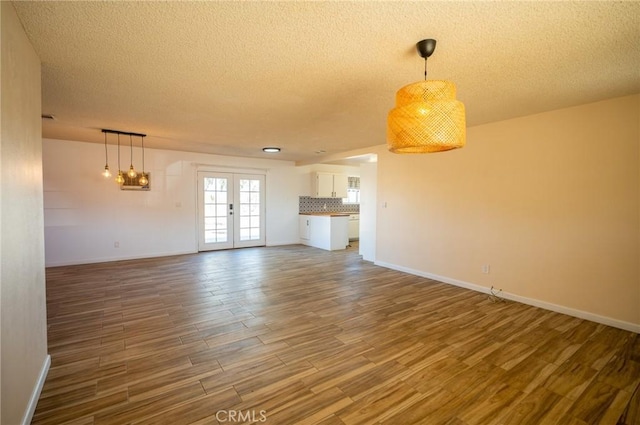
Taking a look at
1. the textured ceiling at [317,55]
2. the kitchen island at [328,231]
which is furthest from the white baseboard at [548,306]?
the kitchen island at [328,231]

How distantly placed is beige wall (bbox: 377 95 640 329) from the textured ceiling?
36 centimetres

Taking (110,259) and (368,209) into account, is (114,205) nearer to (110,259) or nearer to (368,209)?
(110,259)

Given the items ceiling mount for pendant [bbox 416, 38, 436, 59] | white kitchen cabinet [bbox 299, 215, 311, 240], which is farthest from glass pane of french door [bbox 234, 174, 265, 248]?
ceiling mount for pendant [bbox 416, 38, 436, 59]

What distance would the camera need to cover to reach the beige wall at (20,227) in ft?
4.76

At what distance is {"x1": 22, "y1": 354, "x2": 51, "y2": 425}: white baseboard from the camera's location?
1678 millimetres

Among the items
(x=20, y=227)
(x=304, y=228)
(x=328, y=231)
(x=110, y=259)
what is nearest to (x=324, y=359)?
(x=20, y=227)

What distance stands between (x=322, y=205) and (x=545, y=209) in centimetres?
619

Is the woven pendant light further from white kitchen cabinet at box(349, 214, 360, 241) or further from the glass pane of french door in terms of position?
white kitchen cabinet at box(349, 214, 360, 241)

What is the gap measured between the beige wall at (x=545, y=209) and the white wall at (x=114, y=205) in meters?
4.96

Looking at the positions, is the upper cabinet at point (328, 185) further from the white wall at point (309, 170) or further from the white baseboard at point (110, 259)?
the white baseboard at point (110, 259)

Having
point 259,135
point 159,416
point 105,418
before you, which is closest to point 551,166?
point 259,135

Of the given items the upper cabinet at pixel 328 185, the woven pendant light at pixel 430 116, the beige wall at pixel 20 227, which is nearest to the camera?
the beige wall at pixel 20 227

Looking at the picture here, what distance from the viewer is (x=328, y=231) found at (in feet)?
24.5
